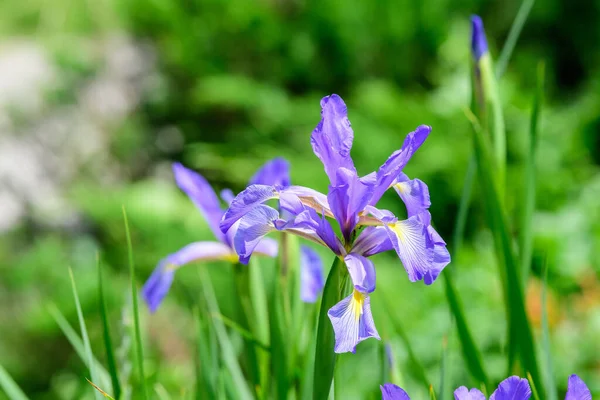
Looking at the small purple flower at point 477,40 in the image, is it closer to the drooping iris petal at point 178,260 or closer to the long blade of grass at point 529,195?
the long blade of grass at point 529,195

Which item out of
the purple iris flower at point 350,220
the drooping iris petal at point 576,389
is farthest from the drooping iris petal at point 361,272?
the drooping iris petal at point 576,389

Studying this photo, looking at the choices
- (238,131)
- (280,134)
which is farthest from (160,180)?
(280,134)

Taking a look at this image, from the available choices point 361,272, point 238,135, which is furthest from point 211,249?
point 238,135

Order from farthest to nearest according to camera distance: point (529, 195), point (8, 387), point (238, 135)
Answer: point (238, 135) → point (529, 195) → point (8, 387)

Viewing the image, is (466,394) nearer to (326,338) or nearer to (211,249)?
(326,338)

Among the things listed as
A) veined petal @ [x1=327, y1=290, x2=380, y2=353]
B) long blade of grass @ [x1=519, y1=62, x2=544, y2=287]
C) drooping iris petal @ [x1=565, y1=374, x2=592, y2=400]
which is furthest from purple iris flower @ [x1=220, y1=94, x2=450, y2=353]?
long blade of grass @ [x1=519, y1=62, x2=544, y2=287]

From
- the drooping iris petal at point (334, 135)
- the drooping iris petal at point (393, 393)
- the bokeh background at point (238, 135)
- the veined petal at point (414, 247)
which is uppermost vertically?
the drooping iris petal at point (334, 135)
